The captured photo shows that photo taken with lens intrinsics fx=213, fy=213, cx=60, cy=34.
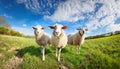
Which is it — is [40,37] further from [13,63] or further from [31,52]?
[13,63]

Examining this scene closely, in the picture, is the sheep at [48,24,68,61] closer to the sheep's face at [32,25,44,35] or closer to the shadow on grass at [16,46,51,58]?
the sheep's face at [32,25,44,35]

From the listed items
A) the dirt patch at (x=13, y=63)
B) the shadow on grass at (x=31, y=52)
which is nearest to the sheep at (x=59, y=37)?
the shadow on grass at (x=31, y=52)

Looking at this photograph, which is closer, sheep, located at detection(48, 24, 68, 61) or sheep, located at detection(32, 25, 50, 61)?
sheep, located at detection(48, 24, 68, 61)

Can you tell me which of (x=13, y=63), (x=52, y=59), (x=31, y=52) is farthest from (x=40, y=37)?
(x=13, y=63)

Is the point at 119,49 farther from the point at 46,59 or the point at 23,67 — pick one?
the point at 23,67

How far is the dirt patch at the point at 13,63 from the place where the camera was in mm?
16653

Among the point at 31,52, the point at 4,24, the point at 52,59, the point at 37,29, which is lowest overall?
the point at 52,59

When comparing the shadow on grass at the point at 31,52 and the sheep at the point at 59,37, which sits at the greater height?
the sheep at the point at 59,37

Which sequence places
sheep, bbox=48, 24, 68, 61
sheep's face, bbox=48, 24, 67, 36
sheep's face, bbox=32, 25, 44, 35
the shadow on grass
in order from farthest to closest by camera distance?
the shadow on grass → sheep's face, bbox=32, 25, 44, 35 → sheep, bbox=48, 24, 68, 61 → sheep's face, bbox=48, 24, 67, 36

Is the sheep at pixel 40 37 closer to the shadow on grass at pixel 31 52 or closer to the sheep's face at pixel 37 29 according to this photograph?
the sheep's face at pixel 37 29

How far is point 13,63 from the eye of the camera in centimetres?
1709

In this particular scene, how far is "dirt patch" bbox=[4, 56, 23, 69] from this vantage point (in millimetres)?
16653

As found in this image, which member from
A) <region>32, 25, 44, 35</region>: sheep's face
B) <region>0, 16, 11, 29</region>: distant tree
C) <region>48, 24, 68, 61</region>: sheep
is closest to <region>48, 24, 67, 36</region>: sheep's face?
<region>48, 24, 68, 61</region>: sheep

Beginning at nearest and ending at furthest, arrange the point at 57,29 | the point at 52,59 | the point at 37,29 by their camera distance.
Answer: the point at 57,29 → the point at 37,29 → the point at 52,59
